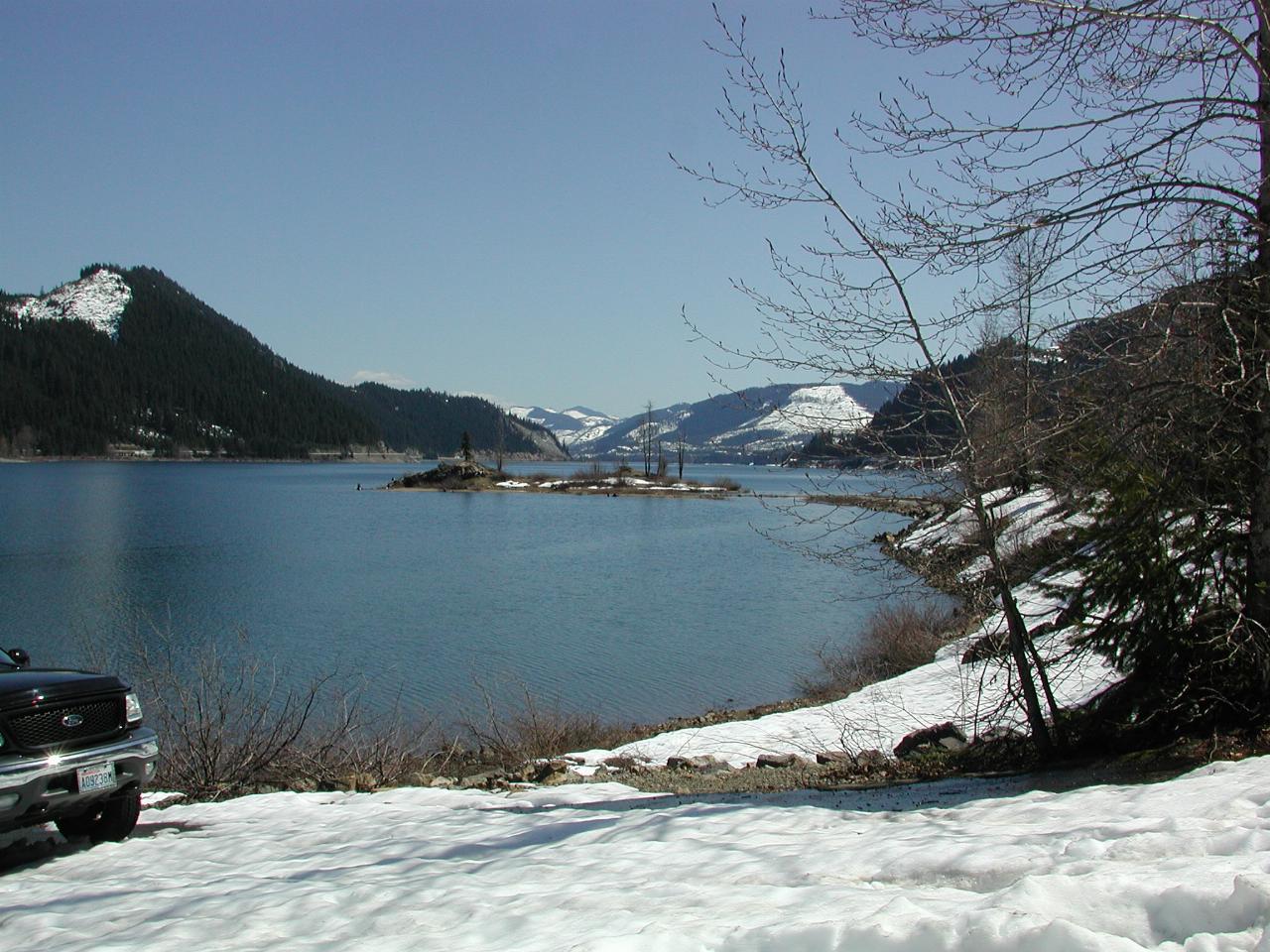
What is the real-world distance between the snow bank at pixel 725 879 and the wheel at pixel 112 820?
0.66 feet

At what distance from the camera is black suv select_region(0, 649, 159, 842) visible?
637 centimetres

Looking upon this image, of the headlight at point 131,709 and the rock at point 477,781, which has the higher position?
the headlight at point 131,709

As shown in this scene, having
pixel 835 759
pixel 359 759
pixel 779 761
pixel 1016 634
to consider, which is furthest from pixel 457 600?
pixel 1016 634

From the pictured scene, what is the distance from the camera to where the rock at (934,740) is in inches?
391

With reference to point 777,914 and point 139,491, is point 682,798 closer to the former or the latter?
point 777,914

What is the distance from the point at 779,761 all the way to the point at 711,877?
577cm

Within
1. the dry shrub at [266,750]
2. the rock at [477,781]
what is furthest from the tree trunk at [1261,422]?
the dry shrub at [266,750]

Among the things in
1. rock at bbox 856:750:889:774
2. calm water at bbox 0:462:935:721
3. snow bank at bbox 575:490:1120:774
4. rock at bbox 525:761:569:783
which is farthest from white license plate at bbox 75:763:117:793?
rock at bbox 856:750:889:774

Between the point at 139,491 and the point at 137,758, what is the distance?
8352 centimetres

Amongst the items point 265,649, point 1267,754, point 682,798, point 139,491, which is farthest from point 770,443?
point 139,491

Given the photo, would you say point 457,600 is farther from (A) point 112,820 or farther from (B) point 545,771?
(A) point 112,820

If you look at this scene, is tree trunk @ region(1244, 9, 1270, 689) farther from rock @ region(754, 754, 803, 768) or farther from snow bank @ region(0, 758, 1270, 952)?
rock @ region(754, 754, 803, 768)

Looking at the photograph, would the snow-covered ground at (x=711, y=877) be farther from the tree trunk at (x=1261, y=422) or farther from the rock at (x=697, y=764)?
the rock at (x=697, y=764)

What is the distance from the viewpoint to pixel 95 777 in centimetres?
671
